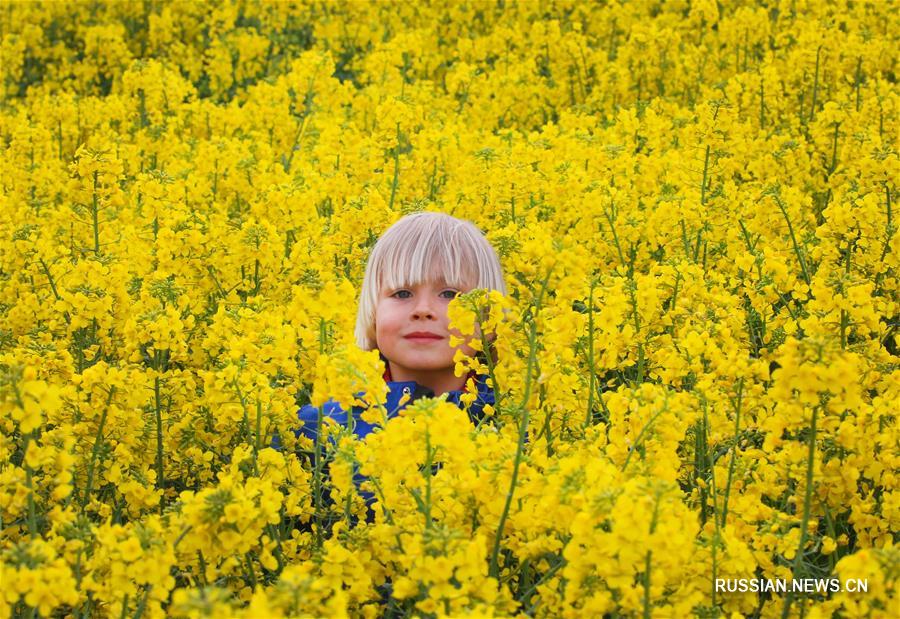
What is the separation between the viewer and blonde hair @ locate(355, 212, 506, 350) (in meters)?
3.80

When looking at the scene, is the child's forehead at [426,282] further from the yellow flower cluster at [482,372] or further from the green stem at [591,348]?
the green stem at [591,348]

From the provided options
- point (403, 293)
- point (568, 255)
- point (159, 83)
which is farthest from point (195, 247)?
point (159, 83)

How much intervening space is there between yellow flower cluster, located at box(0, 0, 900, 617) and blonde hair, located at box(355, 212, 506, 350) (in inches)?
8.0

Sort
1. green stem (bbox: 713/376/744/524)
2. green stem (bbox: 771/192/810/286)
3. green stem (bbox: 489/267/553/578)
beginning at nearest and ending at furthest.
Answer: green stem (bbox: 489/267/553/578), green stem (bbox: 713/376/744/524), green stem (bbox: 771/192/810/286)

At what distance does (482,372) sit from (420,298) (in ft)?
2.37

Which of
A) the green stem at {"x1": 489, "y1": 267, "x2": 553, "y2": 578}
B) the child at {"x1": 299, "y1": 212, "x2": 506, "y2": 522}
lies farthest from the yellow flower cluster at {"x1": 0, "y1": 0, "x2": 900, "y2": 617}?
the child at {"x1": 299, "y1": 212, "x2": 506, "y2": 522}

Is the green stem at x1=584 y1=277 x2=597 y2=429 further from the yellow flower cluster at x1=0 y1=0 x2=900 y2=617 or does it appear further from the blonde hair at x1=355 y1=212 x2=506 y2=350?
the blonde hair at x1=355 y1=212 x2=506 y2=350

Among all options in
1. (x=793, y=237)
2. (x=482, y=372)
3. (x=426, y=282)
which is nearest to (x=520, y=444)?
(x=482, y=372)

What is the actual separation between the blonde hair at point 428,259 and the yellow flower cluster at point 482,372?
0.20m

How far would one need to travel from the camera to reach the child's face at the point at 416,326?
3713 mm

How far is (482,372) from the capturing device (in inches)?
123

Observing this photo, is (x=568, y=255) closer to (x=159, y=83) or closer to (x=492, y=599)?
(x=492, y=599)

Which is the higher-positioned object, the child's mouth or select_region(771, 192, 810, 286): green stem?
select_region(771, 192, 810, 286): green stem

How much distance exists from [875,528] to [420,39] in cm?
830
